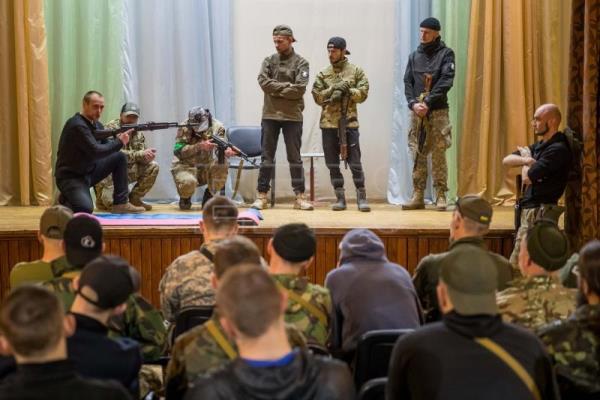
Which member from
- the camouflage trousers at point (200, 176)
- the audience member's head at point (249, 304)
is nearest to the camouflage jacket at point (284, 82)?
the camouflage trousers at point (200, 176)

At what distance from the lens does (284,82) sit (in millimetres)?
7324

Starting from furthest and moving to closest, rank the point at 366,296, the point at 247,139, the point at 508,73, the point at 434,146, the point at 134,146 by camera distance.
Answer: the point at 508,73 → the point at 247,139 → the point at 134,146 → the point at 434,146 → the point at 366,296

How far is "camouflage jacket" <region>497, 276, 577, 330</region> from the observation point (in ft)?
9.91

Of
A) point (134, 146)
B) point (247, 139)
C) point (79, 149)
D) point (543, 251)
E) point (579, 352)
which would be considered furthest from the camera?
point (247, 139)

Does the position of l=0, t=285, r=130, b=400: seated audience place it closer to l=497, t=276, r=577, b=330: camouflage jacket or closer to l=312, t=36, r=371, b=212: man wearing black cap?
l=497, t=276, r=577, b=330: camouflage jacket

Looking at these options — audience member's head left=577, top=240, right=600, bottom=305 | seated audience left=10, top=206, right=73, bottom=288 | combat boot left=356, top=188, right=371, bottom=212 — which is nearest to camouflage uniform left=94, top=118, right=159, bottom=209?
combat boot left=356, top=188, right=371, bottom=212

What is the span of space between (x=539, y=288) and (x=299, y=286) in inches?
33.8

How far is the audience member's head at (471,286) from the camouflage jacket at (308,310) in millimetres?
751

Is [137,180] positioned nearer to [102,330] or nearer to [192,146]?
[192,146]

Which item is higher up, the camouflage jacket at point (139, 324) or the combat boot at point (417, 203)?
the combat boot at point (417, 203)

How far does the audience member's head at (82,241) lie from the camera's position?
333 centimetres

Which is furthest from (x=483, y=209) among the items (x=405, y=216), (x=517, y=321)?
(x=405, y=216)

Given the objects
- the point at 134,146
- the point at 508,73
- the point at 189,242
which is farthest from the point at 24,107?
the point at 508,73

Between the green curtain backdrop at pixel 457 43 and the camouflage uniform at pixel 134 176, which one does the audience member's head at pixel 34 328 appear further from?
the green curtain backdrop at pixel 457 43
